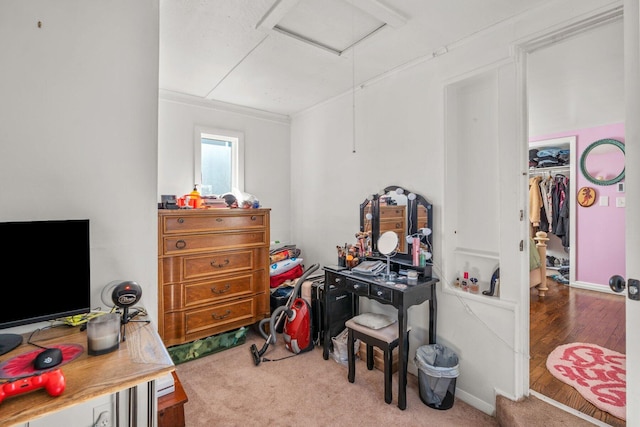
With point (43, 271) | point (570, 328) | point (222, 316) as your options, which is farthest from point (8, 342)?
point (570, 328)

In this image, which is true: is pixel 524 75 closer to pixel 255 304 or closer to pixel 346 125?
pixel 346 125

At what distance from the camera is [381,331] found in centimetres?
219

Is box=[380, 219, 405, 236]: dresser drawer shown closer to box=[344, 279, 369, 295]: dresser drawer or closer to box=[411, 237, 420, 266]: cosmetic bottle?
box=[411, 237, 420, 266]: cosmetic bottle

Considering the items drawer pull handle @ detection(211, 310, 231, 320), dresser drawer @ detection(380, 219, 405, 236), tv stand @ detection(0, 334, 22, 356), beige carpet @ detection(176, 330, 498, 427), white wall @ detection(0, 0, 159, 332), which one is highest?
white wall @ detection(0, 0, 159, 332)

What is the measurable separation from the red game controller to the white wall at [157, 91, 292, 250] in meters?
2.25

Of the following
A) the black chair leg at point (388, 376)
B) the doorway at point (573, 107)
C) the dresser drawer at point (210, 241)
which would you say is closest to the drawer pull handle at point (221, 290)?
the dresser drawer at point (210, 241)

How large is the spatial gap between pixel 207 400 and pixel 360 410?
1.04 meters

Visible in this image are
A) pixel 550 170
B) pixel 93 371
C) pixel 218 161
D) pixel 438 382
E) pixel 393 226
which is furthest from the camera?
pixel 550 170

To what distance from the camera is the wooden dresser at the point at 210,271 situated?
255cm

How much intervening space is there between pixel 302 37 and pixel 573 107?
338cm

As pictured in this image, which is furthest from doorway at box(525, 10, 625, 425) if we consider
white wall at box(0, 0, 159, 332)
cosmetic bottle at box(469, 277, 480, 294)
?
white wall at box(0, 0, 159, 332)

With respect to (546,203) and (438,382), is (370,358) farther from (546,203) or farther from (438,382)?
(546,203)

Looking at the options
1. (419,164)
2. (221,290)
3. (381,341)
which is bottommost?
(381,341)

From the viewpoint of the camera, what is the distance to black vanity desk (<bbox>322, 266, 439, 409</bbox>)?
2010mm
